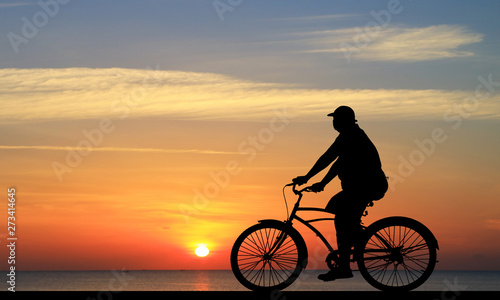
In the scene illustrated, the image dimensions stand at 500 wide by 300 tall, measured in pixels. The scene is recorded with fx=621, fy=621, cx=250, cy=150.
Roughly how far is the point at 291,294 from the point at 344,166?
2005 mm

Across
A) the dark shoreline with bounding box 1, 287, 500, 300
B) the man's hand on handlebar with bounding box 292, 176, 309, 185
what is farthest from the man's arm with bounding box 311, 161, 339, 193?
the dark shoreline with bounding box 1, 287, 500, 300

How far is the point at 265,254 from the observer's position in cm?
951

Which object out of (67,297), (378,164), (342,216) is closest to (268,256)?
(342,216)

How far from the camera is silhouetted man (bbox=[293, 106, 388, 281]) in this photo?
8844 millimetres

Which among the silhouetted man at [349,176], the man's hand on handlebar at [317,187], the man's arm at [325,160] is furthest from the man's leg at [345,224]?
the man's arm at [325,160]

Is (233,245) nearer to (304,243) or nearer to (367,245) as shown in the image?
(304,243)

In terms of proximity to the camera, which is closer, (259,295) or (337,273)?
(259,295)

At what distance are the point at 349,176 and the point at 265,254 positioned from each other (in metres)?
1.80

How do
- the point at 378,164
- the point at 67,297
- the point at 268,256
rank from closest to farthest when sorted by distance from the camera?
the point at 67,297 → the point at 378,164 → the point at 268,256

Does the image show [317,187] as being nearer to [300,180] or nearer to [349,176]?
[300,180]

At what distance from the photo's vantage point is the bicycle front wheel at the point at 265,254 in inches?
364

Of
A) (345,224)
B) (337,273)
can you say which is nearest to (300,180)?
(345,224)

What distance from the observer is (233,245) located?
9430mm

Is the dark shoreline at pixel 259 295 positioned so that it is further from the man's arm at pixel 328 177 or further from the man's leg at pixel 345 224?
the man's arm at pixel 328 177
